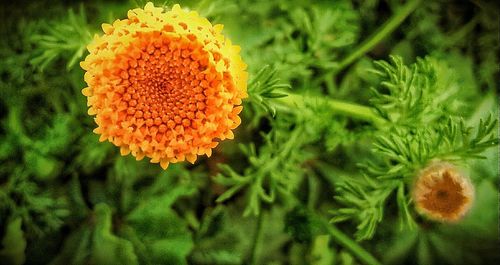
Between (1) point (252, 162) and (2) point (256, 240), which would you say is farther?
(2) point (256, 240)

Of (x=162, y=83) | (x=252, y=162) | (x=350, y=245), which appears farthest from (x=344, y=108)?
(x=162, y=83)

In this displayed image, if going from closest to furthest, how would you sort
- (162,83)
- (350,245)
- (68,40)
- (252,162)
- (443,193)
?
(162,83) → (443,193) → (68,40) → (252,162) → (350,245)

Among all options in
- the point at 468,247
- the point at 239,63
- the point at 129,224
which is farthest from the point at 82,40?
the point at 468,247

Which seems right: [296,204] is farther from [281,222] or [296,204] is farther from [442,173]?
[442,173]

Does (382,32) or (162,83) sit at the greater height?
(382,32)

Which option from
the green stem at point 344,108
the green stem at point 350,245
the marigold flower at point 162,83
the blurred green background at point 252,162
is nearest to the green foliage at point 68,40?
the blurred green background at point 252,162

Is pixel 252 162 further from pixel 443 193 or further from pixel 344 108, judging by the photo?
pixel 443 193

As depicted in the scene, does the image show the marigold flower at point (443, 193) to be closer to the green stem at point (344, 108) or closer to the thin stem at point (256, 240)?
the green stem at point (344, 108)
